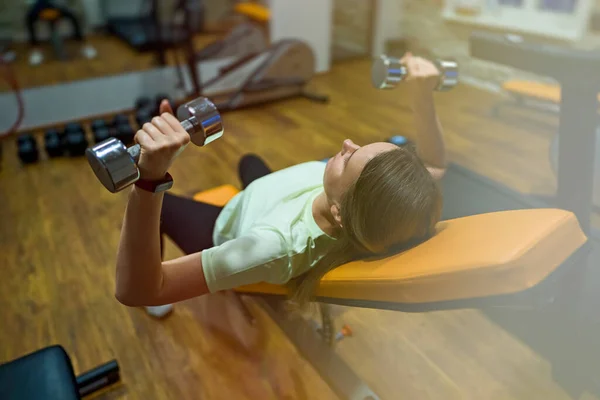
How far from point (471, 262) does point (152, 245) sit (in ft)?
1.65

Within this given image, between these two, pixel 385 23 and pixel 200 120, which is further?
pixel 385 23

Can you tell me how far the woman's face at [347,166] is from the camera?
887 millimetres

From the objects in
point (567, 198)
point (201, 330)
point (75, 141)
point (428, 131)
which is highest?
point (428, 131)

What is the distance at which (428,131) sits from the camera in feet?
3.91

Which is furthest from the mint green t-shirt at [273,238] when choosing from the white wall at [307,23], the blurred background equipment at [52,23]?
the blurred background equipment at [52,23]

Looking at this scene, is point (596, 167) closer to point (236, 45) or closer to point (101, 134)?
point (101, 134)

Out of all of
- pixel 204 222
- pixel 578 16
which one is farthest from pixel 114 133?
pixel 578 16

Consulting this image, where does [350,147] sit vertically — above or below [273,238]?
above

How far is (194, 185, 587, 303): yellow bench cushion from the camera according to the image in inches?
28.4

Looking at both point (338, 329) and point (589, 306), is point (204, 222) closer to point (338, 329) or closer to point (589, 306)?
point (338, 329)

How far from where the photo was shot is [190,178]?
7.87 ft

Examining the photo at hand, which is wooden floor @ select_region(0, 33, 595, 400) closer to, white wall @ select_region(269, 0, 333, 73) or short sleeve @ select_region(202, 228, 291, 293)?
short sleeve @ select_region(202, 228, 291, 293)

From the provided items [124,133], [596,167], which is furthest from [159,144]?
[124,133]

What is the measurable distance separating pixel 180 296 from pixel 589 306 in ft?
2.97
